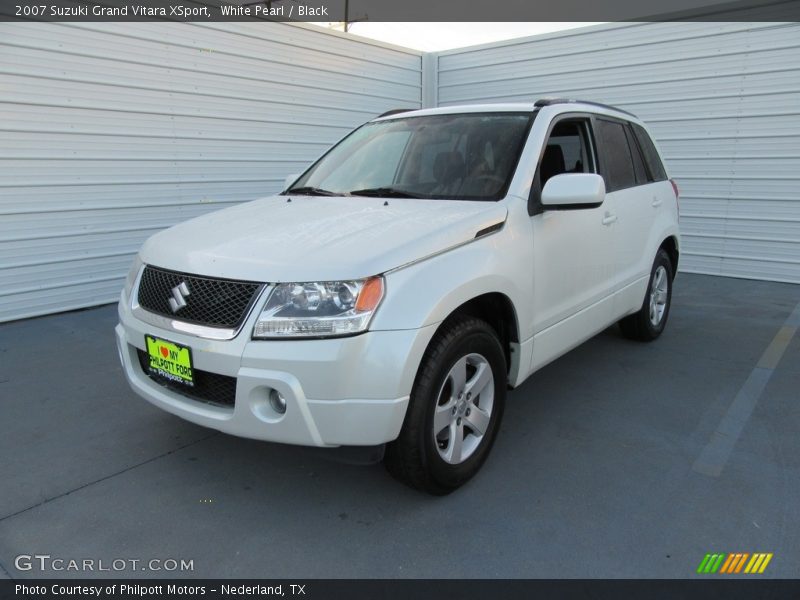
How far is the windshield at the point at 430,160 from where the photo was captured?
3.13 metres

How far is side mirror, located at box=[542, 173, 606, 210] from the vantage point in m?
2.89

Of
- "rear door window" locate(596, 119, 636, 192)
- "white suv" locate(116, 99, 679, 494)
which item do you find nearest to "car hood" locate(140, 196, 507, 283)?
"white suv" locate(116, 99, 679, 494)

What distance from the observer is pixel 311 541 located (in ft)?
8.00

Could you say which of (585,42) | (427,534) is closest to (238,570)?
(427,534)

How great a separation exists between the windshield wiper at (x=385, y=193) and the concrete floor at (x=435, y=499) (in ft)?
4.71

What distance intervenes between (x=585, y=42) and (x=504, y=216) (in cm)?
702

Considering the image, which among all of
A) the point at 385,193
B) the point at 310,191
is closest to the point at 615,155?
the point at 385,193

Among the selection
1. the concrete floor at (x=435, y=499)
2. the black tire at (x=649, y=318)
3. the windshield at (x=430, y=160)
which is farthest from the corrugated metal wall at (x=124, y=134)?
the black tire at (x=649, y=318)

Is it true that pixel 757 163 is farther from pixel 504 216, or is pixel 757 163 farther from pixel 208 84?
pixel 208 84

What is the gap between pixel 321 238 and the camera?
2529 mm

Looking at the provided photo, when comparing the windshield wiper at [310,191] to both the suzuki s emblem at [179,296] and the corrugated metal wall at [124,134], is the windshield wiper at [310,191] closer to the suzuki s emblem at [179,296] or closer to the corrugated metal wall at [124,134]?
the suzuki s emblem at [179,296]

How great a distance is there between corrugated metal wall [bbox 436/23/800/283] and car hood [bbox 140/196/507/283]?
6.32 meters

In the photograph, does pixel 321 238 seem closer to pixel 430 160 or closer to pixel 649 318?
pixel 430 160

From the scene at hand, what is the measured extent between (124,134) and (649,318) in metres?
5.53
